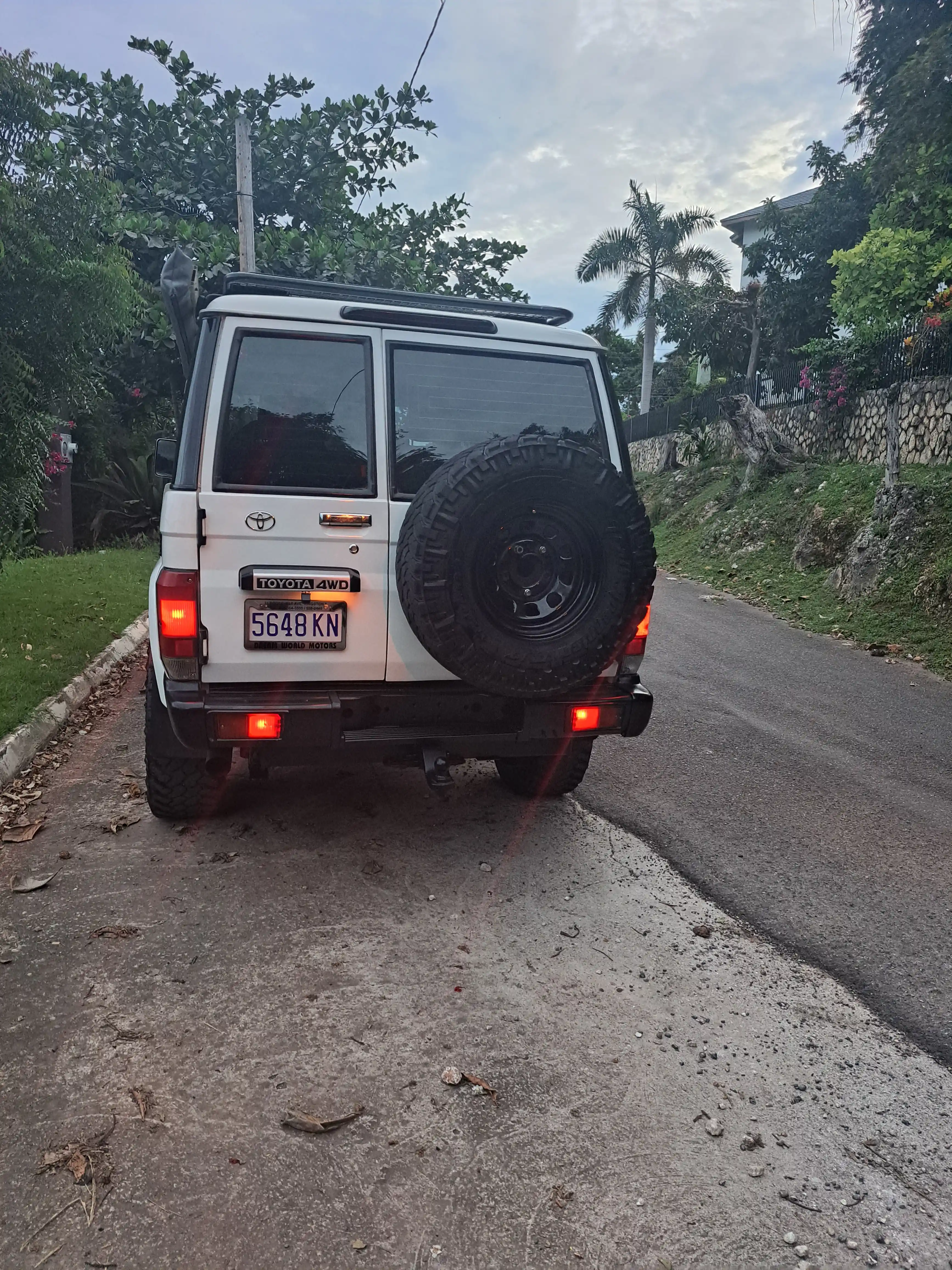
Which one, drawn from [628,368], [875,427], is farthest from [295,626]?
[628,368]

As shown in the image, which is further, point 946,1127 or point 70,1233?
point 946,1127

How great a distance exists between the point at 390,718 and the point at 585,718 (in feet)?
2.74

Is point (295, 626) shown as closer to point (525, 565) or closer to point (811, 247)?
point (525, 565)

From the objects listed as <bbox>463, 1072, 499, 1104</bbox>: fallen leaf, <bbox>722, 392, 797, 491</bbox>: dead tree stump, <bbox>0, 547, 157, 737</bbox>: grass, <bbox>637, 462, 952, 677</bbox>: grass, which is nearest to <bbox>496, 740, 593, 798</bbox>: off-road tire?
<bbox>463, 1072, 499, 1104</bbox>: fallen leaf

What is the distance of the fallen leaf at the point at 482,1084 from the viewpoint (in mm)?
2402

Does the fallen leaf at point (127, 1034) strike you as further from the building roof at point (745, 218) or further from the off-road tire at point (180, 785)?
the building roof at point (745, 218)

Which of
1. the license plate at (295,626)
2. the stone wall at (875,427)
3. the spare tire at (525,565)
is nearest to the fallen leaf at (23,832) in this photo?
the license plate at (295,626)

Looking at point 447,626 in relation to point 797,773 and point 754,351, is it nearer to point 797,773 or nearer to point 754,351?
point 797,773

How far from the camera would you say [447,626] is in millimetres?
3340

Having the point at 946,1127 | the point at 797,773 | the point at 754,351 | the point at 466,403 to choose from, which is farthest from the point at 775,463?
the point at 946,1127

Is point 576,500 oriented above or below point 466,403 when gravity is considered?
below

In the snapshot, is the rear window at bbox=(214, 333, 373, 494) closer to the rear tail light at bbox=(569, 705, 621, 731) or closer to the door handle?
the door handle

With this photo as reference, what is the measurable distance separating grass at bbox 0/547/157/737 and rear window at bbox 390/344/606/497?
3197mm

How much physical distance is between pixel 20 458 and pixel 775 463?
1419cm
